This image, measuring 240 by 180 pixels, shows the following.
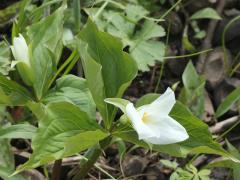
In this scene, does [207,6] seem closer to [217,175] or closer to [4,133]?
[217,175]

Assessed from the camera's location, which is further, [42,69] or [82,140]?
[42,69]

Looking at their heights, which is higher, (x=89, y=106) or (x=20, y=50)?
(x=20, y=50)

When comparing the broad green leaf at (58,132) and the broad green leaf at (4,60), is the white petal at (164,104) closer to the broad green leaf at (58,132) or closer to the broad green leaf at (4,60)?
the broad green leaf at (58,132)

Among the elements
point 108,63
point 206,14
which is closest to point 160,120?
point 108,63

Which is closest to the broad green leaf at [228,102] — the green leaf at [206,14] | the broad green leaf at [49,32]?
the green leaf at [206,14]

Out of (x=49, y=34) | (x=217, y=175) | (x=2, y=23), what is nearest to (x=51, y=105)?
(x=49, y=34)

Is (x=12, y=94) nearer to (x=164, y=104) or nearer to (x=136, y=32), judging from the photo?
(x=164, y=104)
